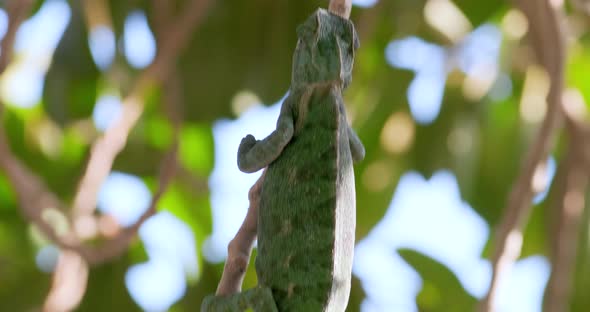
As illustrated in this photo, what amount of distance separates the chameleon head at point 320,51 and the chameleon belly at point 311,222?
86mm

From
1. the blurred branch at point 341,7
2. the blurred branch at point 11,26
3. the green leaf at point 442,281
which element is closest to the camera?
the blurred branch at point 341,7

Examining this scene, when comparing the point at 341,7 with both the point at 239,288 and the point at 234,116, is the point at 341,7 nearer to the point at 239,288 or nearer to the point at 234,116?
the point at 239,288

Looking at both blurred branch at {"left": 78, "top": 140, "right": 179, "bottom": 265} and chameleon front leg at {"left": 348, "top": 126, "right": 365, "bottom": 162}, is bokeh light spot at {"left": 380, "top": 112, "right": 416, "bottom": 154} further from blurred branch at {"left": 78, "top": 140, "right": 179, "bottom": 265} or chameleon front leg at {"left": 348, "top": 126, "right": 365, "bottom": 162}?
chameleon front leg at {"left": 348, "top": 126, "right": 365, "bottom": 162}

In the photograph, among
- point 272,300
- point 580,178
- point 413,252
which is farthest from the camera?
point 413,252

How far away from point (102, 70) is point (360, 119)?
3.76 ft

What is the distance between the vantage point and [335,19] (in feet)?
5.61

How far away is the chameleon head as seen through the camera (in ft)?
5.48

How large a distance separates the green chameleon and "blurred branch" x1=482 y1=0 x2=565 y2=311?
0.64 meters

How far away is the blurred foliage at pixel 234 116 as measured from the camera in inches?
143

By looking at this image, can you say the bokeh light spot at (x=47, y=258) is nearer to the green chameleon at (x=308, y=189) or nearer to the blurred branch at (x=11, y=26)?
the blurred branch at (x=11, y=26)

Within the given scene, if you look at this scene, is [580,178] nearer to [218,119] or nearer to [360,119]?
[360,119]

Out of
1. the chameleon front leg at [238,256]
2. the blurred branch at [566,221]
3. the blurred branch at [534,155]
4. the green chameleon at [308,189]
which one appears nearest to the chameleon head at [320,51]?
the green chameleon at [308,189]

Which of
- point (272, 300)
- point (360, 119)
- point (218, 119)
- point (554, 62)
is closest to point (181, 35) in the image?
point (218, 119)

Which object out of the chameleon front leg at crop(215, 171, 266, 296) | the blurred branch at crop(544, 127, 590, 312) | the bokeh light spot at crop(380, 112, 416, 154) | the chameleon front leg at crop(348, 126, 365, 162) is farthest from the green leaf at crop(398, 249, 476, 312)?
the chameleon front leg at crop(215, 171, 266, 296)
